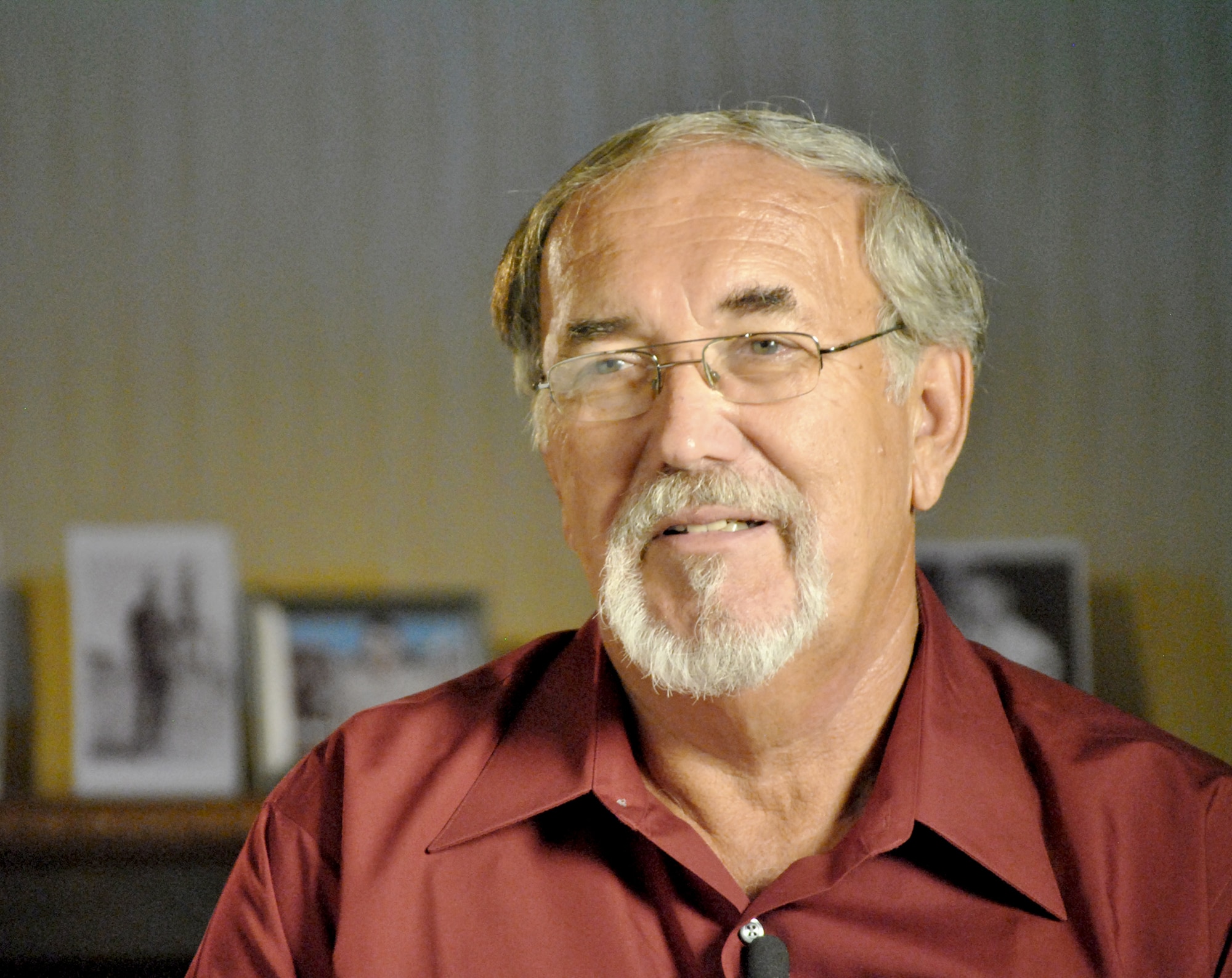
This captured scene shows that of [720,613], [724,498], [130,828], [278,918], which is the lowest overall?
[130,828]

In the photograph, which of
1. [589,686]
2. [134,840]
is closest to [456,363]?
[134,840]

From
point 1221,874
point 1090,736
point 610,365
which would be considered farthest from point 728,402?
point 1221,874

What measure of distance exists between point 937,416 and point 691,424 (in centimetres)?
37

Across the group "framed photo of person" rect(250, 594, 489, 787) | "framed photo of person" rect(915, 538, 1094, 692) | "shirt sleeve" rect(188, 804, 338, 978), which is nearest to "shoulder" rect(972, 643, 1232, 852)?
"shirt sleeve" rect(188, 804, 338, 978)

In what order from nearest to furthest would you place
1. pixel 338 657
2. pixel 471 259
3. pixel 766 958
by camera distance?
pixel 766 958 → pixel 338 657 → pixel 471 259

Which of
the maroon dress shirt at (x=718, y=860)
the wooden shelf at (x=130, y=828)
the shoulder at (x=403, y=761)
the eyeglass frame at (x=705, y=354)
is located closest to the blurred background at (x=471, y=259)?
the wooden shelf at (x=130, y=828)

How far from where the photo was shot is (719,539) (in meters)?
1.27

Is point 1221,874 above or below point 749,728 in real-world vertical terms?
below

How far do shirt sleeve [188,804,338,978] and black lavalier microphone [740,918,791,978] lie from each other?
459mm

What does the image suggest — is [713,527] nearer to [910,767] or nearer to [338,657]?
[910,767]

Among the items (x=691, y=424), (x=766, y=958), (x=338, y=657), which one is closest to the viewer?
(x=766, y=958)

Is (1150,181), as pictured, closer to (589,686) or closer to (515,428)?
(515,428)

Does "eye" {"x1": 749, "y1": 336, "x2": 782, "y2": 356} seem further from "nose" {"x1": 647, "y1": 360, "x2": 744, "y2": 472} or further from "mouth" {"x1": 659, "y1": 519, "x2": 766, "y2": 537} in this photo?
"mouth" {"x1": 659, "y1": 519, "x2": 766, "y2": 537}

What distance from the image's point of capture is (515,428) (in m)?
2.63
